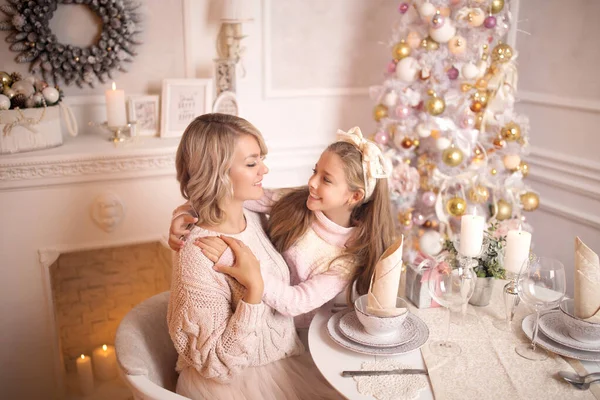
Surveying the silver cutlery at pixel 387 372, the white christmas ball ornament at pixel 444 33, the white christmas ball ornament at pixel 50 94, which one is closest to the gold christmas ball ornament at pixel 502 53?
the white christmas ball ornament at pixel 444 33

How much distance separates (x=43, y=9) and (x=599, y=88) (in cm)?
269

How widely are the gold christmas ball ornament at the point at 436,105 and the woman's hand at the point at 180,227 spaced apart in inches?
56.3

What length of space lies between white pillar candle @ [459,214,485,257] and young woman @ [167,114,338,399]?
22.8 inches

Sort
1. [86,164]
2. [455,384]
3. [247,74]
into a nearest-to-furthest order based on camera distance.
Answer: [455,384]
[86,164]
[247,74]

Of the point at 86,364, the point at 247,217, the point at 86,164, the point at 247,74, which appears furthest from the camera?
the point at 247,74

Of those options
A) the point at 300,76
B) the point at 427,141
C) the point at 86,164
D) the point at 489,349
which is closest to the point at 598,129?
the point at 427,141

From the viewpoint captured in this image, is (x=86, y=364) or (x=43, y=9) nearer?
(x=43, y=9)

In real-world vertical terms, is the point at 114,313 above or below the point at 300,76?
below

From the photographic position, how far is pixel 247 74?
309 cm

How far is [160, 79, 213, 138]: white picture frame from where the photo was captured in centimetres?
279

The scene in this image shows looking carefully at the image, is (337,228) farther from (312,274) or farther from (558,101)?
(558,101)

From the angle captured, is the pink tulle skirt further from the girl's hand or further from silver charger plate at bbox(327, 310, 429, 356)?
the girl's hand

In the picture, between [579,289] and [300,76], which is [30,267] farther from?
[579,289]

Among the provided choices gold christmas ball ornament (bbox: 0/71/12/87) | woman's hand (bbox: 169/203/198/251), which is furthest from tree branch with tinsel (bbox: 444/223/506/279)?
gold christmas ball ornament (bbox: 0/71/12/87)
